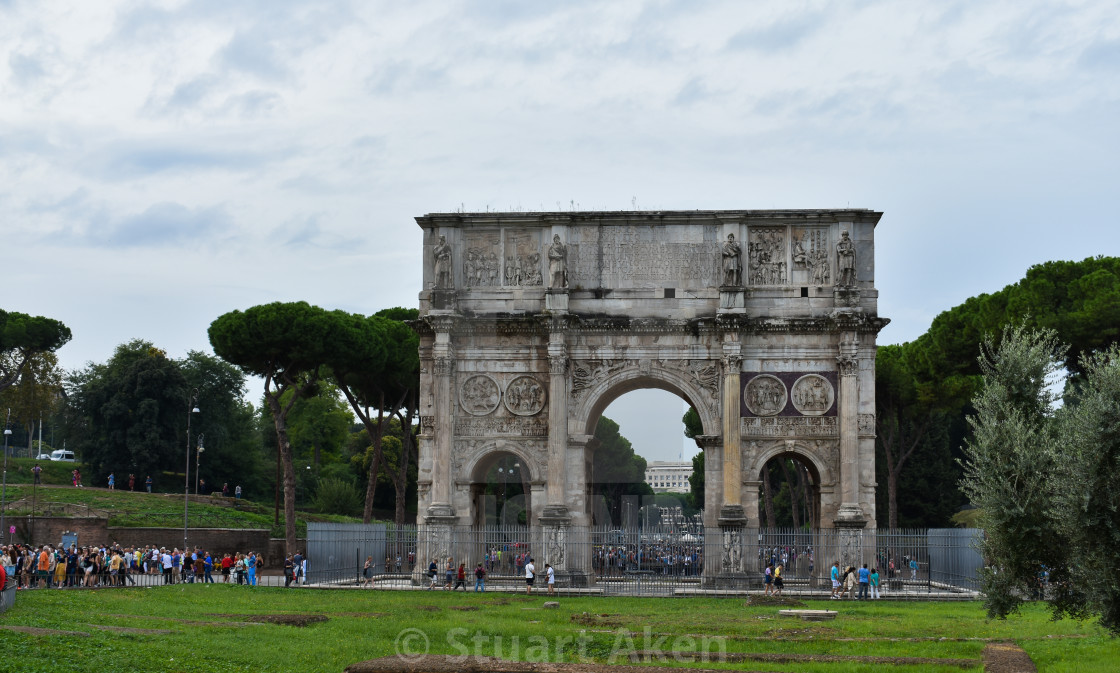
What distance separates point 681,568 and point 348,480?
35.4 meters

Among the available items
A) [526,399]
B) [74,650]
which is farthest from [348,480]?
[74,650]

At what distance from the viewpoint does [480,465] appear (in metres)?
34.8

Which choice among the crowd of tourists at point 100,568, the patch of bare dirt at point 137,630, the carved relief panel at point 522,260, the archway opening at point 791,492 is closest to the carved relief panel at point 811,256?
the archway opening at point 791,492

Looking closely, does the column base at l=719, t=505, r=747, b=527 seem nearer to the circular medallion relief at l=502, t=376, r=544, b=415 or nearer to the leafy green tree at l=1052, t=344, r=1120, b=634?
the circular medallion relief at l=502, t=376, r=544, b=415

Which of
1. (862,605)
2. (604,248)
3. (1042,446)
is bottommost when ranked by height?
(862,605)

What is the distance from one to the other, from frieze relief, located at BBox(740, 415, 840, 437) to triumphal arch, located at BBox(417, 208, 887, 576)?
4 centimetres

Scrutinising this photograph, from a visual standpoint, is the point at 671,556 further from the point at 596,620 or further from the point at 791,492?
the point at 791,492

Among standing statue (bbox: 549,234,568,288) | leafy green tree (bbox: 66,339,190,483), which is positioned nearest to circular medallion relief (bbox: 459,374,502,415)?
standing statue (bbox: 549,234,568,288)

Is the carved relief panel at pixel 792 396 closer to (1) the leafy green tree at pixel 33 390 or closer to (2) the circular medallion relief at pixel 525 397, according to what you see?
(2) the circular medallion relief at pixel 525 397

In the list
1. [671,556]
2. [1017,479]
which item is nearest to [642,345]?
[671,556]

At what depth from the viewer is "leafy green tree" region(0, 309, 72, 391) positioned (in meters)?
60.0

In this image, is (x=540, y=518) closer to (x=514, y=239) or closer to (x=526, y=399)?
(x=526, y=399)

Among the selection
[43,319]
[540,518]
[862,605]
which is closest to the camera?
[862,605]

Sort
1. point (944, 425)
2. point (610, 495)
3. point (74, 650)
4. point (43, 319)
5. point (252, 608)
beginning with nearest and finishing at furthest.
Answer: point (74, 650), point (252, 608), point (944, 425), point (43, 319), point (610, 495)
